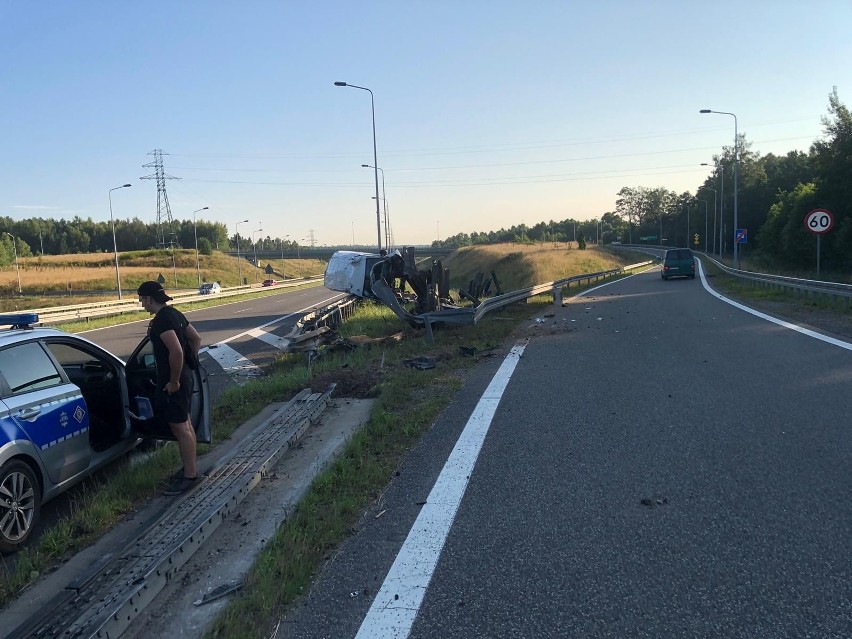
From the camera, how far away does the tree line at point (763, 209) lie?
4334 centimetres

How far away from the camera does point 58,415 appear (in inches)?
196

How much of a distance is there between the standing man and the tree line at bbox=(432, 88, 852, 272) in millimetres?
45736

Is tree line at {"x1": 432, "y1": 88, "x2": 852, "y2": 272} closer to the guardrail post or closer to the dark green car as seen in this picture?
the dark green car

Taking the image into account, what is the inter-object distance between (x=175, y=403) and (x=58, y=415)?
825mm

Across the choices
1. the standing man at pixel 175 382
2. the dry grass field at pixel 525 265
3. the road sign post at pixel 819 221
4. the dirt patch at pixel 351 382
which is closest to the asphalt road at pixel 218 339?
the standing man at pixel 175 382

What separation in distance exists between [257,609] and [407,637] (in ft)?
2.70

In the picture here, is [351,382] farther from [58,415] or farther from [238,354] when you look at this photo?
[238,354]

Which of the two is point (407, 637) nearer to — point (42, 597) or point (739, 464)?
point (42, 597)

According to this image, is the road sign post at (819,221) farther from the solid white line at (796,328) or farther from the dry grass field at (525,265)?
the dry grass field at (525,265)

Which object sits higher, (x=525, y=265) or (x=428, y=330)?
(x=525, y=265)

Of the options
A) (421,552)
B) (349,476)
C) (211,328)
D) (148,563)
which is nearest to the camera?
(148,563)

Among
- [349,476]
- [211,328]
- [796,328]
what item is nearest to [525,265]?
[211,328]

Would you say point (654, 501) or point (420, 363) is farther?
point (420, 363)

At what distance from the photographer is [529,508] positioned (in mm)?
4574
